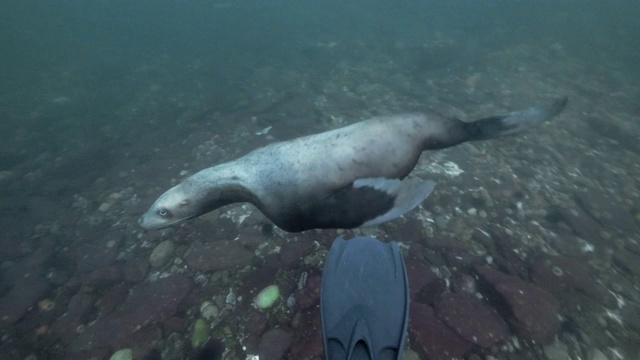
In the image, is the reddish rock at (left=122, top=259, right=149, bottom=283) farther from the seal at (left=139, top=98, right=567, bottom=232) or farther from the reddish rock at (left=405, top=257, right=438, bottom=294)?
the reddish rock at (left=405, top=257, right=438, bottom=294)

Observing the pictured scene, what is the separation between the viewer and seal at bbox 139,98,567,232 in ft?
9.55

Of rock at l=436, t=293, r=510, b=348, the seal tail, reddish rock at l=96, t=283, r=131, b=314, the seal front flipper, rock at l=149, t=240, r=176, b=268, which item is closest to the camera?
rock at l=436, t=293, r=510, b=348

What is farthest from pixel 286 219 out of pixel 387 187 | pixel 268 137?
pixel 268 137

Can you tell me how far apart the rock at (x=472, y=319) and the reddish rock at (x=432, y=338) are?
0.06 metres

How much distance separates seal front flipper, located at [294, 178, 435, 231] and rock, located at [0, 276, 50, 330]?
126 inches

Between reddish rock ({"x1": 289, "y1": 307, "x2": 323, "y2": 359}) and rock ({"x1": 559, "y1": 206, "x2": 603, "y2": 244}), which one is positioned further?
rock ({"x1": 559, "y1": 206, "x2": 603, "y2": 244})

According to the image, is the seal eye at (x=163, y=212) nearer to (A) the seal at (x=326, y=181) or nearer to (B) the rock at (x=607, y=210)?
(A) the seal at (x=326, y=181)

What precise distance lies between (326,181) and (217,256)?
5.05ft

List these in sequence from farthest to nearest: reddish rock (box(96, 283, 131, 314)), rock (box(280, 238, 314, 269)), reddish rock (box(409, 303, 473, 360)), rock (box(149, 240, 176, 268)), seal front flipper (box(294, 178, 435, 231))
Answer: rock (box(149, 240, 176, 268))
rock (box(280, 238, 314, 269))
reddish rock (box(96, 283, 131, 314))
seal front flipper (box(294, 178, 435, 231))
reddish rock (box(409, 303, 473, 360))

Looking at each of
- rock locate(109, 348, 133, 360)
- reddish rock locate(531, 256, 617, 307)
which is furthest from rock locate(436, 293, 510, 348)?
rock locate(109, 348, 133, 360)

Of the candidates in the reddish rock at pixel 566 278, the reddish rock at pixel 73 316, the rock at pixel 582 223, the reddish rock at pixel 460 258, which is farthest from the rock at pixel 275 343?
the rock at pixel 582 223

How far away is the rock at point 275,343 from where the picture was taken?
8.42ft

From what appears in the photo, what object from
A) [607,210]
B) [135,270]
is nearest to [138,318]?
[135,270]

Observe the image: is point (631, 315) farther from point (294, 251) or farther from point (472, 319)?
point (294, 251)
